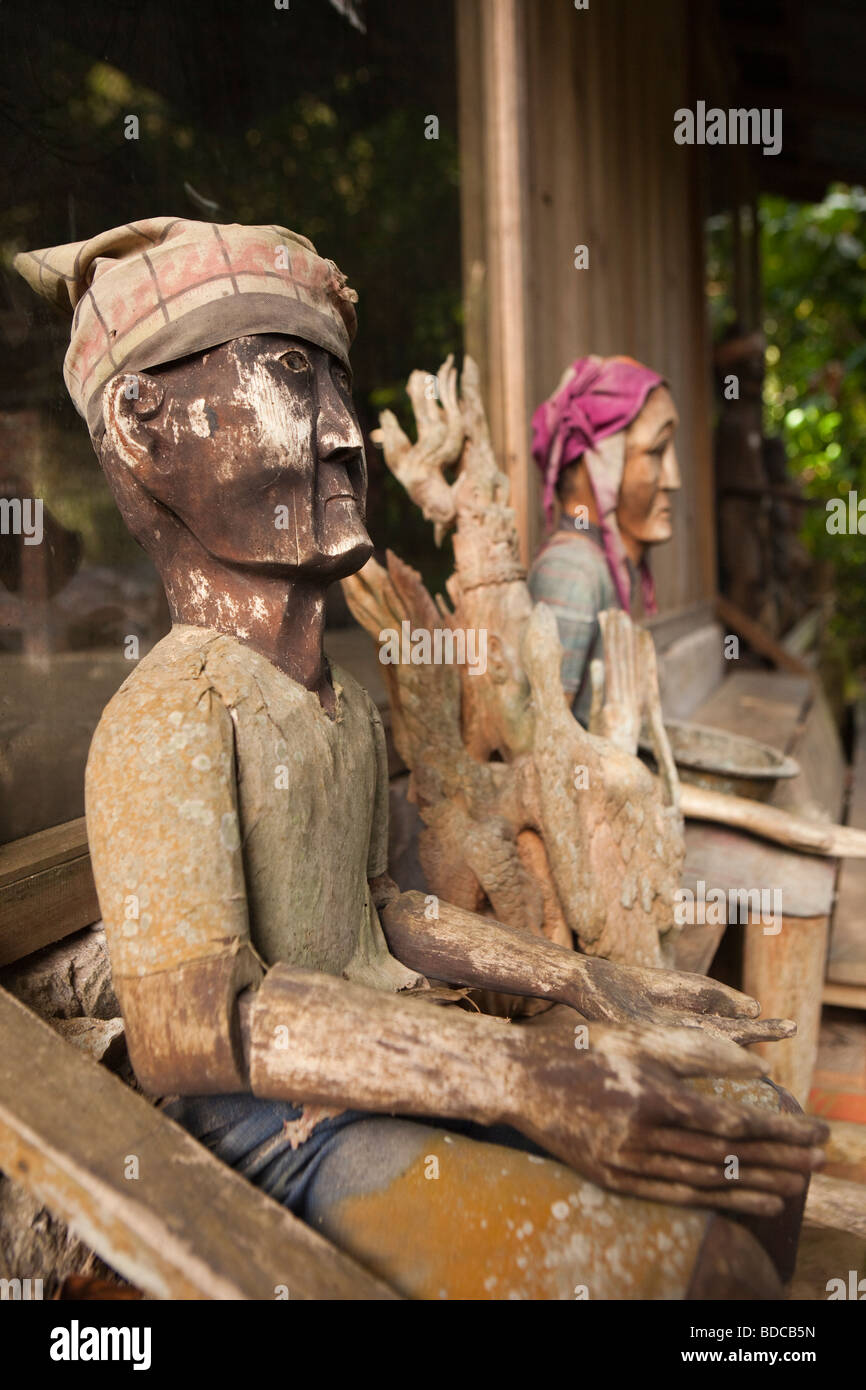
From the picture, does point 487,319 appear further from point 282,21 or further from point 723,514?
point 723,514

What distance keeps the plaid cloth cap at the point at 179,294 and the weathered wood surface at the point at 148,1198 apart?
0.83m

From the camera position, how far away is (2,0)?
1.70 meters

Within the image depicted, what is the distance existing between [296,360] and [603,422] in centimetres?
151

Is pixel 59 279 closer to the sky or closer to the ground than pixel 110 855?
closer to the sky

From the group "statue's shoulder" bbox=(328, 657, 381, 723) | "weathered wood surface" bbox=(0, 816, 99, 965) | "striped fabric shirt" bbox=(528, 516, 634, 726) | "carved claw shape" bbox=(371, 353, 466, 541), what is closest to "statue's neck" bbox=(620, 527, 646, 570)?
"striped fabric shirt" bbox=(528, 516, 634, 726)

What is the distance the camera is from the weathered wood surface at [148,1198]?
1023 millimetres

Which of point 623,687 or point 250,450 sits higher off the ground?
point 250,450

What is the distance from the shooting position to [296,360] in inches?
53.5

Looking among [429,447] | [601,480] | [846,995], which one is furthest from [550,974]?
[846,995]

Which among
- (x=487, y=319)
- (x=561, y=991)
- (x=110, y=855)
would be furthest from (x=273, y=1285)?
(x=487, y=319)

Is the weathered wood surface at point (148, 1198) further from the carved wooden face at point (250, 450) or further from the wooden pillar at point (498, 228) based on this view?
the wooden pillar at point (498, 228)

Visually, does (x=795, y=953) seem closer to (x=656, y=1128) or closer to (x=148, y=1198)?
(x=656, y=1128)

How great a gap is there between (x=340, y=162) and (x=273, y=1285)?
8.91 feet

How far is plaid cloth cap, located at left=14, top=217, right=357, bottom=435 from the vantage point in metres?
1.32
